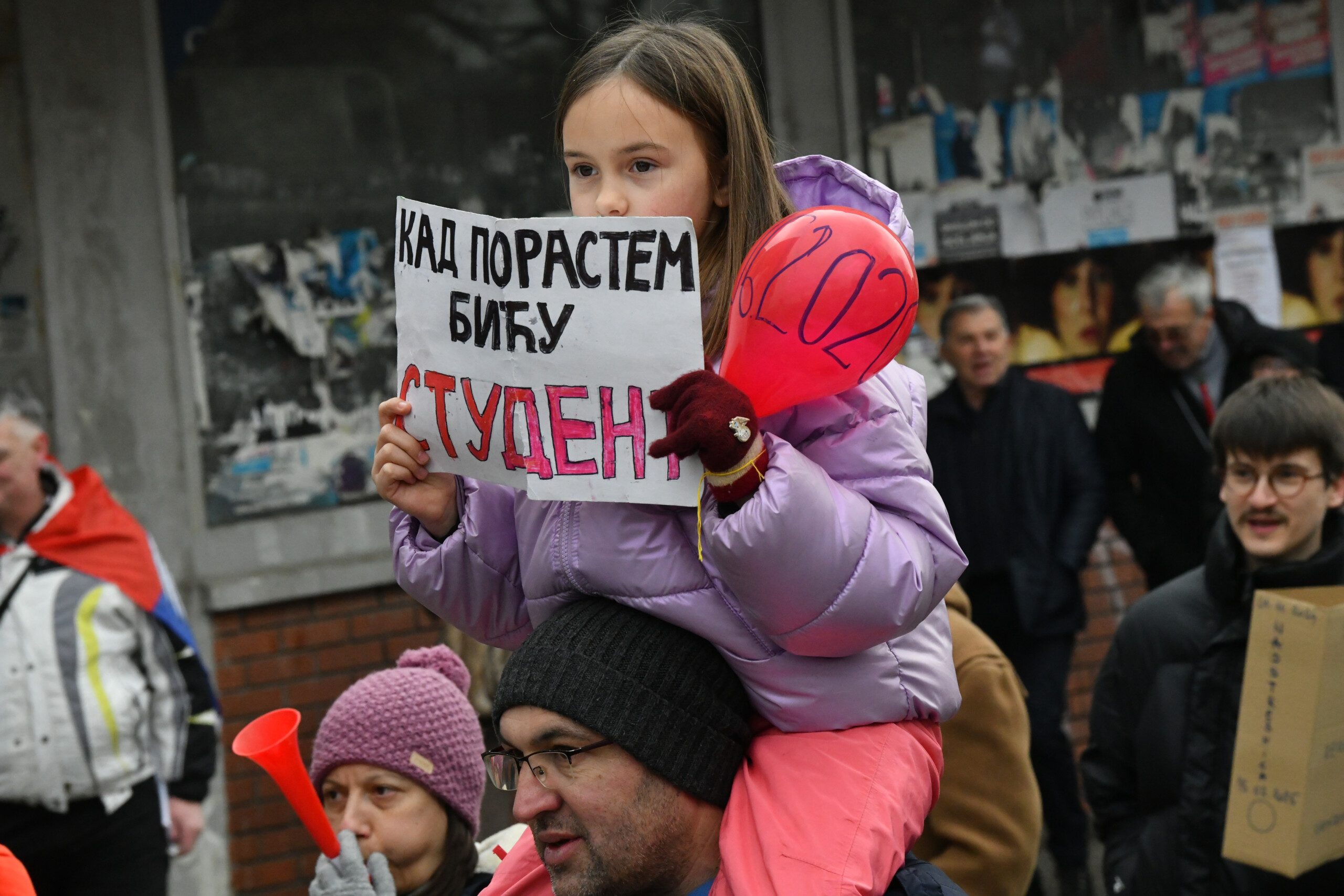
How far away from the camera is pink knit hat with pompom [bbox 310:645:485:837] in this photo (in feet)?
9.61

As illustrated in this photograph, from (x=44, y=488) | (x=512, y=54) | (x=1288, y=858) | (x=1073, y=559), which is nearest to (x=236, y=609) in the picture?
(x=44, y=488)

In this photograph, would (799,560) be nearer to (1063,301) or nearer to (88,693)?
(88,693)

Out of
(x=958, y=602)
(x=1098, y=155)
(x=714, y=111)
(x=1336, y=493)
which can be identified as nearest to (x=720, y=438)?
(x=714, y=111)

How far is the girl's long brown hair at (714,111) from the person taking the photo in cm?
187

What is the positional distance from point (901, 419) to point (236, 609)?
4315mm

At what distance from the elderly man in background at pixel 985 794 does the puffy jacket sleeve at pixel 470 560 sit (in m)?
1.22

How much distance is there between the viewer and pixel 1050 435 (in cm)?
556

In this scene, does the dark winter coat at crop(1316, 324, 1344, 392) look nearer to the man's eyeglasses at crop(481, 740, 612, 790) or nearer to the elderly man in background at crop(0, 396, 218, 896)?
the elderly man in background at crop(0, 396, 218, 896)

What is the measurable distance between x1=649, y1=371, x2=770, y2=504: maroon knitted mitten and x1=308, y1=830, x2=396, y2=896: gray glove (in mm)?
1273

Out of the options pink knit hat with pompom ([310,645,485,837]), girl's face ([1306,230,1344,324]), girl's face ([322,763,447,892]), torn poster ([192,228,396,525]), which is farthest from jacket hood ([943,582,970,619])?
girl's face ([1306,230,1344,324])

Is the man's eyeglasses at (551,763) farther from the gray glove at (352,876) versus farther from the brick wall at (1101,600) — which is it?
the brick wall at (1101,600)

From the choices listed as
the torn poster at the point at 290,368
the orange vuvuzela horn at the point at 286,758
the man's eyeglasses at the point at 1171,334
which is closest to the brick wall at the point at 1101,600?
the man's eyeglasses at the point at 1171,334

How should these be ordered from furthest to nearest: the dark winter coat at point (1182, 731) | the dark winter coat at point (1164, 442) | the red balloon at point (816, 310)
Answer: the dark winter coat at point (1164, 442) < the dark winter coat at point (1182, 731) < the red balloon at point (816, 310)

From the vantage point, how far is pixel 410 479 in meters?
2.01
